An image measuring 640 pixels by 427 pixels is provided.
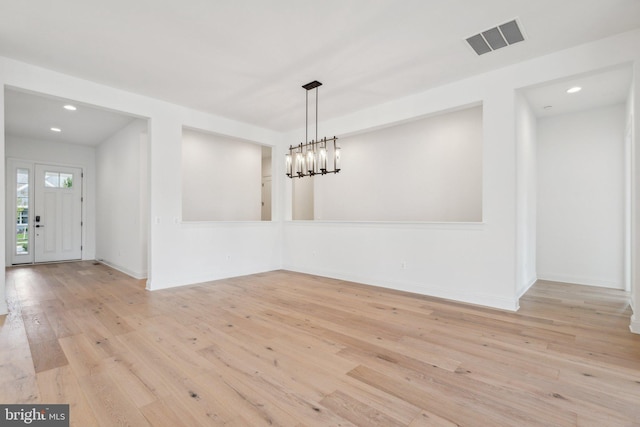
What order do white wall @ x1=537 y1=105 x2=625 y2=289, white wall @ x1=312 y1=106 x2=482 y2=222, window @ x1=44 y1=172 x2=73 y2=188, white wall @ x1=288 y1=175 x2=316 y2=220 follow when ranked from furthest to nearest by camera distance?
white wall @ x1=288 y1=175 x2=316 y2=220 → window @ x1=44 y1=172 x2=73 y2=188 → white wall @ x1=312 y1=106 x2=482 y2=222 → white wall @ x1=537 y1=105 x2=625 y2=289

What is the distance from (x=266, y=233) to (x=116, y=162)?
3779 mm

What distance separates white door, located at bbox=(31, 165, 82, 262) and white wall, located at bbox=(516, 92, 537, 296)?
9703mm

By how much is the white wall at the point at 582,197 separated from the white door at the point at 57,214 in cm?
1052

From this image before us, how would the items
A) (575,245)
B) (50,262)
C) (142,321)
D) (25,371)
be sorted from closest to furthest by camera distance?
(25,371) < (142,321) < (575,245) < (50,262)

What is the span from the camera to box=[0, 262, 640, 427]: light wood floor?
1.76 metres

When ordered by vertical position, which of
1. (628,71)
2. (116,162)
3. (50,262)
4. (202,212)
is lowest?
(50,262)

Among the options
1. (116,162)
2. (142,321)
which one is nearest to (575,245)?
(142,321)

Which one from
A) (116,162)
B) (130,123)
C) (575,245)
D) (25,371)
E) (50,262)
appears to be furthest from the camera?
(50,262)

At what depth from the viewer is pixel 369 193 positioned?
6.17 m

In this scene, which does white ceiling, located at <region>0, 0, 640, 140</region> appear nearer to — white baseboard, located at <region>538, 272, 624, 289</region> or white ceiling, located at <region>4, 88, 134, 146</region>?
white ceiling, located at <region>4, 88, 134, 146</region>

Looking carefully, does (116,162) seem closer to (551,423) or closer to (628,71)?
(551,423)

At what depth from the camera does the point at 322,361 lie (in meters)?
2.36

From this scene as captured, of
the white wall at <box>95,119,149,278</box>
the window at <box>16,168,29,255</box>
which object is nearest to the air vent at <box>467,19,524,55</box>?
the white wall at <box>95,119,149,278</box>

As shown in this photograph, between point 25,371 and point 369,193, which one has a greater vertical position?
point 369,193
